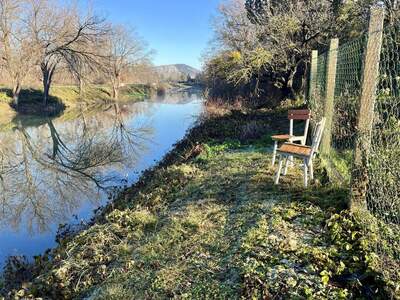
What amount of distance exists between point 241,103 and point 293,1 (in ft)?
18.4

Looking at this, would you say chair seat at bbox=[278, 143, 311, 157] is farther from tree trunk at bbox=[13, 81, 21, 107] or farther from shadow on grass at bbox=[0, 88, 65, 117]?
tree trunk at bbox=[13, 81, 21, 107]

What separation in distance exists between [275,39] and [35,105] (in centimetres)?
2274

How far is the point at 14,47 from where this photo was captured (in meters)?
28.5

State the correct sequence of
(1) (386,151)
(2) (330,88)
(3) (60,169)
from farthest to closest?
(3) (60,169), (2) (330,88), (1) (386,151)

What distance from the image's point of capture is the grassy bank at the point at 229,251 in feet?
9.89

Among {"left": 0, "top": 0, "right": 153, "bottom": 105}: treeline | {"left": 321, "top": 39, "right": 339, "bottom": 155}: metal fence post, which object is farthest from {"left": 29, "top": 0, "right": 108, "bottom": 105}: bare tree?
{"left": 321, "top": 39, "right": 339, "bottom": 155}: metal fence post

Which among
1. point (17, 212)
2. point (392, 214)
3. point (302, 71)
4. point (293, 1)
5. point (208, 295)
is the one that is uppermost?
point (293, 1)

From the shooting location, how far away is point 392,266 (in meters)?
3.03

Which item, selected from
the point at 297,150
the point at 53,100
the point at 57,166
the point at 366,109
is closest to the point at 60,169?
the point at 57,166

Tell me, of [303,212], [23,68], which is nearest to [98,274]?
[303,212]

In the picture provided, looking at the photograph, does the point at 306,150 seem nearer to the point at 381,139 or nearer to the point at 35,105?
the point at 381,139

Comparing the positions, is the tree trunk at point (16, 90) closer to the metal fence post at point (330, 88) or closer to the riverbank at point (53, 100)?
the riverbank at point (53, 100)

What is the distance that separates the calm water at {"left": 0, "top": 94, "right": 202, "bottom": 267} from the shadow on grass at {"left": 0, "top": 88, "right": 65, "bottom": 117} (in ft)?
20.2

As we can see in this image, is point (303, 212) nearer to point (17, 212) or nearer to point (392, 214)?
point (392, 214)
